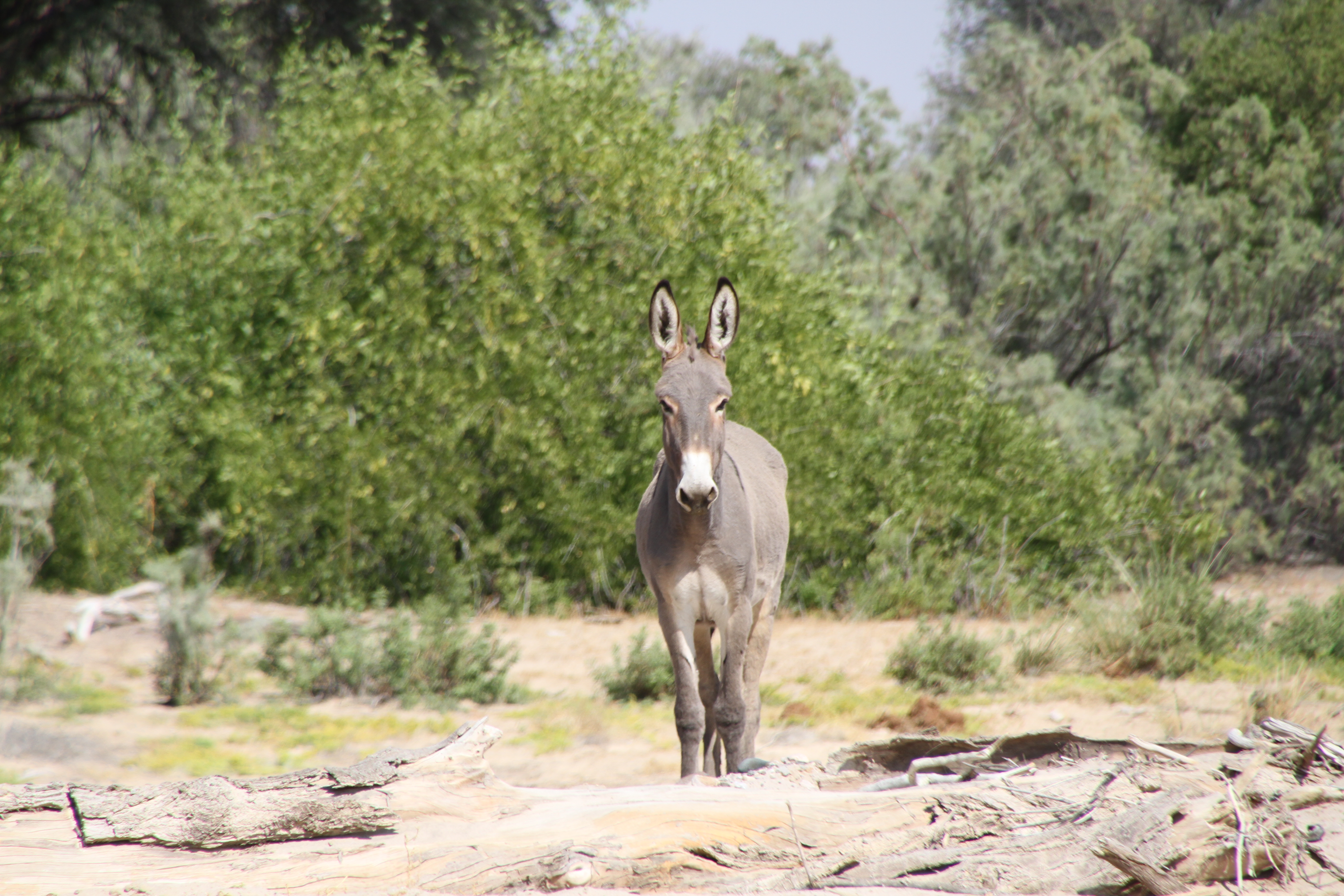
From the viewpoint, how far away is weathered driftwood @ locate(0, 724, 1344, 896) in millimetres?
3049

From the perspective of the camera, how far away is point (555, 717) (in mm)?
7680

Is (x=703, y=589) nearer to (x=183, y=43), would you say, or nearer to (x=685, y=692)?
(x=685, y=692)

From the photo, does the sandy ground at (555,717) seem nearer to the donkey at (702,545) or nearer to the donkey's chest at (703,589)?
the donkey at (702,545)

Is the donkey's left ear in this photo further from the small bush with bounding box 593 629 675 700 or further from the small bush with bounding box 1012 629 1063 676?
the small bush with bounding box 1012 629 1063 676

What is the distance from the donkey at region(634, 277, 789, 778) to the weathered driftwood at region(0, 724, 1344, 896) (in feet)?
5.40

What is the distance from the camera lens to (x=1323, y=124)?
17.1 m

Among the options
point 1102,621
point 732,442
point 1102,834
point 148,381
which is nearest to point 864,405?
point 1102,621

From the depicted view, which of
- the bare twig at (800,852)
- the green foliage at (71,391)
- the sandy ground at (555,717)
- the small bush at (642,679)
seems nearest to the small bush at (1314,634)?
the sandy ground at (555,717)

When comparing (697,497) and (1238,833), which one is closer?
(1238,833)

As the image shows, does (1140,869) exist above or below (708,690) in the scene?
above

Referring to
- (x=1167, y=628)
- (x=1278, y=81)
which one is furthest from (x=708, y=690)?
(x=1278, y=81)

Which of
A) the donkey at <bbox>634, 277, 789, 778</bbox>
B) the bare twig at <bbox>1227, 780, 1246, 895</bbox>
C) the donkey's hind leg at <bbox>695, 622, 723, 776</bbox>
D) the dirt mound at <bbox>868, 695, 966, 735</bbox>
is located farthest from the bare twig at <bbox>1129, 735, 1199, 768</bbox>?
the dirt mound at <bbox>868, 695, 966, 735</bbox>

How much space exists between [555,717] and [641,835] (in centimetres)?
462

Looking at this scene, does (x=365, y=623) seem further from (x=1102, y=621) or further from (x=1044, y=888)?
(x=1044, y=888)
